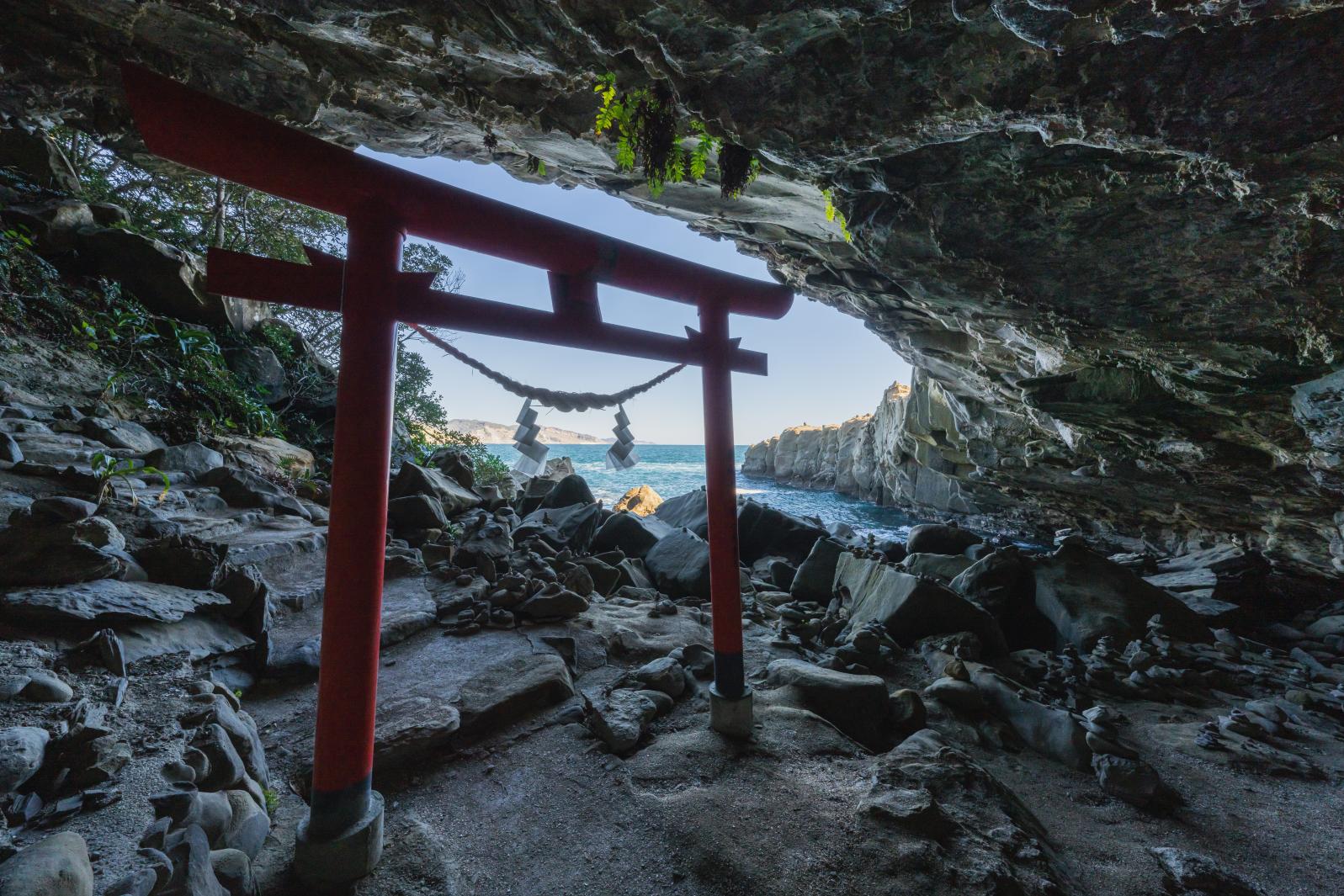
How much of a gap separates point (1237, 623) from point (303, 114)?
47.3 feet

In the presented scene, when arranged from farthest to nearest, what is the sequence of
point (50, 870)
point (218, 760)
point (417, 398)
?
point (417, 398), point (218, 760), point (50, 870)

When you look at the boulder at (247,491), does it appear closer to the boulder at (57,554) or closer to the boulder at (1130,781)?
the boulder at (57,554)

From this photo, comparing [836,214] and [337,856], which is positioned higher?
[836,214]

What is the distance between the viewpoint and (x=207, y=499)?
477 cm

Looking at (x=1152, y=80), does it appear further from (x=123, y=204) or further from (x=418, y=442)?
(x=123, y=204)

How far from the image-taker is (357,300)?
2.22m

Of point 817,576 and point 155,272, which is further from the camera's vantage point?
point 155,272

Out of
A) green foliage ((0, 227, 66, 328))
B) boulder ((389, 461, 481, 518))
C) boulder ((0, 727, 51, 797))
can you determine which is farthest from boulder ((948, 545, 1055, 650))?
green foliage ((0, 227, 66, 328))

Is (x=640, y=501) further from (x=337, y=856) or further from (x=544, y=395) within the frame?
(x=337, y=856)

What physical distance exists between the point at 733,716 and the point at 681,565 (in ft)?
12.9

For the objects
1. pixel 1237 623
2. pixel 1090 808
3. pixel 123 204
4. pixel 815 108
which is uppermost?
pixel 123 204

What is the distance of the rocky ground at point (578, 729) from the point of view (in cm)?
191

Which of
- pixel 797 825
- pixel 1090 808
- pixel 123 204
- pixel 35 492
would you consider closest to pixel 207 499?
pixel 35 492

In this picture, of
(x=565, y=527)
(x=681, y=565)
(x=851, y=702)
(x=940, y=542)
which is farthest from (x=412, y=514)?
(x=940, y=542)
